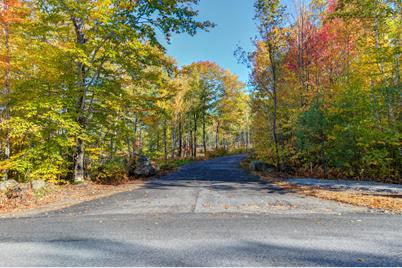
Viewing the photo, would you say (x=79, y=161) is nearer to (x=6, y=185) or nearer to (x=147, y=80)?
(x=6, y=185)

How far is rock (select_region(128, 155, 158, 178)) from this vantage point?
14648 millimetres

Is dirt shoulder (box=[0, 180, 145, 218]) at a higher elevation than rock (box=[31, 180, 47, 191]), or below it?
below

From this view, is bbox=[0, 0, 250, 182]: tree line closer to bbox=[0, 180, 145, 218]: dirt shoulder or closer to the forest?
the forest

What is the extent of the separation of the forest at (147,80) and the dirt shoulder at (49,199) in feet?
4.12

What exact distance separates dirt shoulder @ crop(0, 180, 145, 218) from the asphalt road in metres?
0.95

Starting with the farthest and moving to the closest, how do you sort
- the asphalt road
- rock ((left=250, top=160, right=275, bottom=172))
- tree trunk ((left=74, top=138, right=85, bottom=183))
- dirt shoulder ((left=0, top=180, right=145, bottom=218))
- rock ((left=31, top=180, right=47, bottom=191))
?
rock ((left=250, top=160, right=275, bottom=172)) < tree trunk ((left=74, top=138, right=85, bottom=183)) < rock ((left=31, top=180, right=47, bottom=191)) < dirt shoulder ((left=0, top=180, right=145, bottom=218)) < the asphalt road

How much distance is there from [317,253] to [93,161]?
12.4 meters

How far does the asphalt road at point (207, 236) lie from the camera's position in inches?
129

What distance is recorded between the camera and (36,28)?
10.1 meters


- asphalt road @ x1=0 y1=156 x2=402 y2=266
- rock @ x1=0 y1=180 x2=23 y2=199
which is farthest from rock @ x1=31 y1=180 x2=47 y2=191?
asphalt road @ x1=0 y1=156 x2=402 y2=266

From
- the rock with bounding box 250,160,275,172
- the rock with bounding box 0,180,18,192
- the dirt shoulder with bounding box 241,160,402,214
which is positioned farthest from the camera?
the rock with bounding box 250,160,275,172

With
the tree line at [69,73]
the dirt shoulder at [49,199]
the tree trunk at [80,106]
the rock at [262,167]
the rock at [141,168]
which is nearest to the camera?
the dirt shoulder at [49,199]

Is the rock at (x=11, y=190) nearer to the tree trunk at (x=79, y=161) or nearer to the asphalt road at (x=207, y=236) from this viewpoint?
the asphalt road at (x=207, y=236)

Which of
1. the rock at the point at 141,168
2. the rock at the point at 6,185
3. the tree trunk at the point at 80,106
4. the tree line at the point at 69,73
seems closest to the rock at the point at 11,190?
the rock at the point at 6,185
